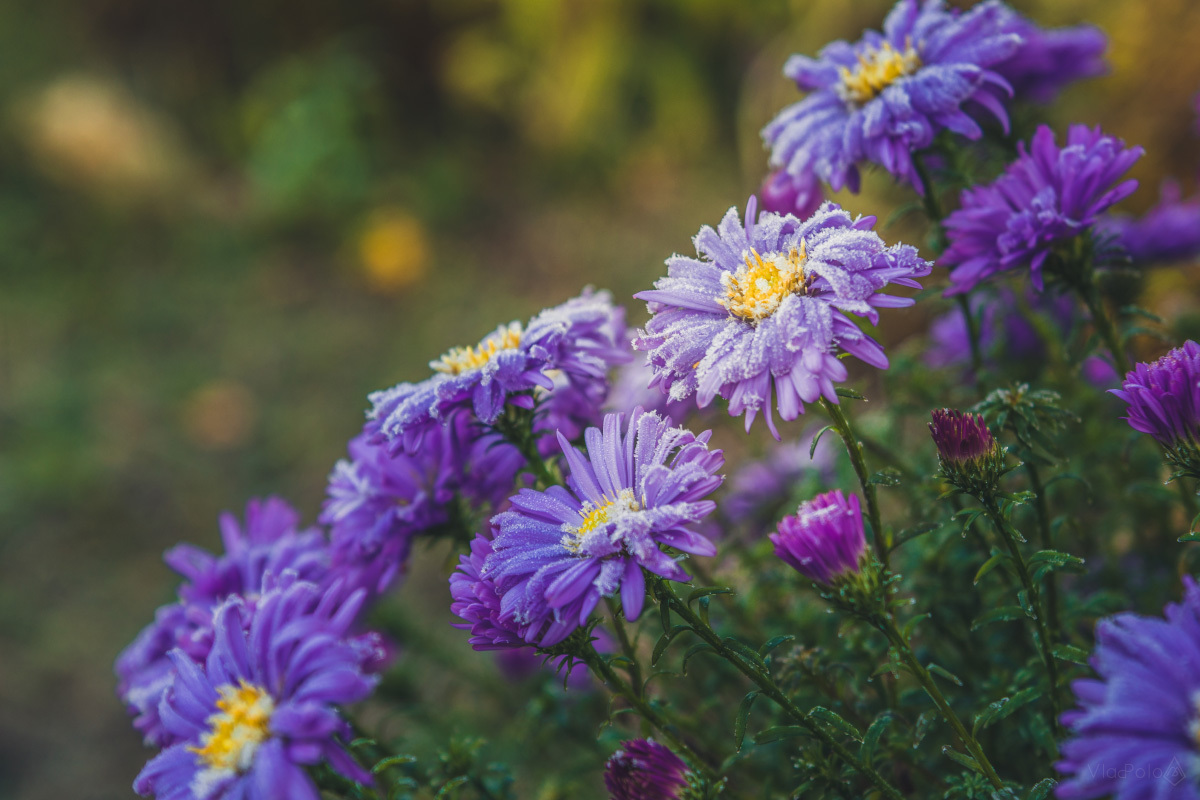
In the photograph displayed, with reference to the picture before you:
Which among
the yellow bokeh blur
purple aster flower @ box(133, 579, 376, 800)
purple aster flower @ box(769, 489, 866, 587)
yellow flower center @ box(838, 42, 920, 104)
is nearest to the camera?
purple aster flower @ box(133, 579, 376, 800)

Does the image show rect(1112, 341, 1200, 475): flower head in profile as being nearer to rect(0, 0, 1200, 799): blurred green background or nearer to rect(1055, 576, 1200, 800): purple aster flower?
rect(1055, 576, 1200, 800): purple aster flower

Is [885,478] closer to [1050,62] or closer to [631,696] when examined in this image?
[631,696]

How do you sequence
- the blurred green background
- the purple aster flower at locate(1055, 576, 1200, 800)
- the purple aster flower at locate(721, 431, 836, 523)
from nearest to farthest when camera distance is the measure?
1. the purple aster flower at locate(1055, 576, 1200, 800)
2. the purple aster flower at locate(721, 431, 836, 523)
3. the blurred green background

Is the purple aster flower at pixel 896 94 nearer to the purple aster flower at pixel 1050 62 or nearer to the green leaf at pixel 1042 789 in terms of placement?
the purple aster flower at pixel 1050 62

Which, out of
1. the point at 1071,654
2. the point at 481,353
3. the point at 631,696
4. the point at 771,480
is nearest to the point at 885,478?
the point at 1071,654

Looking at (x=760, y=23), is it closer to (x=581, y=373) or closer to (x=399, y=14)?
(x=399, y=14)

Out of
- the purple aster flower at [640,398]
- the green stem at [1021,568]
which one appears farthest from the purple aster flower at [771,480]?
the green stem at [1021,568]

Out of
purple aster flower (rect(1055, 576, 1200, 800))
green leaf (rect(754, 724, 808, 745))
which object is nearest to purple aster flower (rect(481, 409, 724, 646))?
green leaf (rect(754, 724, 808, 745))

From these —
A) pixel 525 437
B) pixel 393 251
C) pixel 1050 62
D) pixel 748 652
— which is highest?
pixel 393 251
